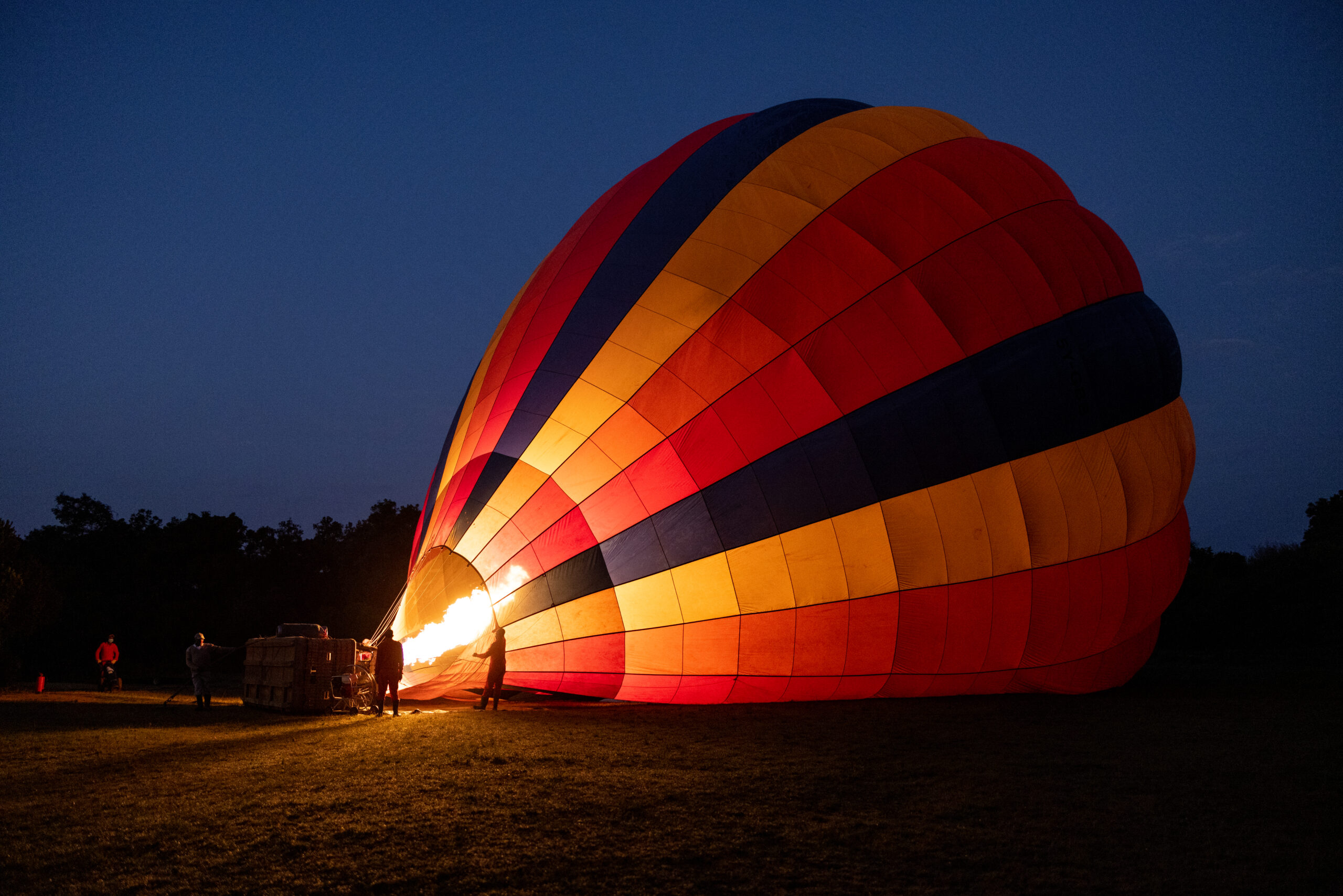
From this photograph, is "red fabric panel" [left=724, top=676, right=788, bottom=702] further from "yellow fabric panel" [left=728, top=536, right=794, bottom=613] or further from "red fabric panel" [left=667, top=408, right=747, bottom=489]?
"red fabric panel" [left=667, top=408, right=747, bottom=489]

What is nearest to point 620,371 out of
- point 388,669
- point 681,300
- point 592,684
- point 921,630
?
point 681,300

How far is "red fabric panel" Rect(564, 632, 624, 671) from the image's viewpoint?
7004 mm

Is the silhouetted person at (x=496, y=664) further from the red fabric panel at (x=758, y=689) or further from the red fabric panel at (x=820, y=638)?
the red fabric panel at (x=820, y=638)

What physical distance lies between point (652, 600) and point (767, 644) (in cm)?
102

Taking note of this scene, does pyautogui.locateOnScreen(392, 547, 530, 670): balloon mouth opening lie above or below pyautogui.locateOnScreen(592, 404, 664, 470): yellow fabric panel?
below

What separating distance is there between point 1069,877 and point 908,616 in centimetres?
393

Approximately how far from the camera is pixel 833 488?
22.7ft

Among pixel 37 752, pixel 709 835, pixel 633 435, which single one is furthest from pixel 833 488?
pixel 37 752

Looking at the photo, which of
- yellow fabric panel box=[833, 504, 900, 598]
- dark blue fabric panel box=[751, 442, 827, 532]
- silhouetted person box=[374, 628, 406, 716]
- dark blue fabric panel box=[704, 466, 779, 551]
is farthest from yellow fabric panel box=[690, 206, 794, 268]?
silhouetted person box=[374, 628, 406, 716]

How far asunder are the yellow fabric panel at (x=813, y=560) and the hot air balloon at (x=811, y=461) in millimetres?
21

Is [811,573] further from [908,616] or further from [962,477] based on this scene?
[962,477]

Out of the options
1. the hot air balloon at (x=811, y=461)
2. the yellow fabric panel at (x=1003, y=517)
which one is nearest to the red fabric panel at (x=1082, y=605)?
the hot air balloon at (x=811, y=461)

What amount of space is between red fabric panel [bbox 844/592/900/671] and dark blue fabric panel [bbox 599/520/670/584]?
5.38ft

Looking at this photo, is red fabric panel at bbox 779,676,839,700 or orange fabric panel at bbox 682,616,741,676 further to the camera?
red fabric panel at bbox 779,676,839,700
